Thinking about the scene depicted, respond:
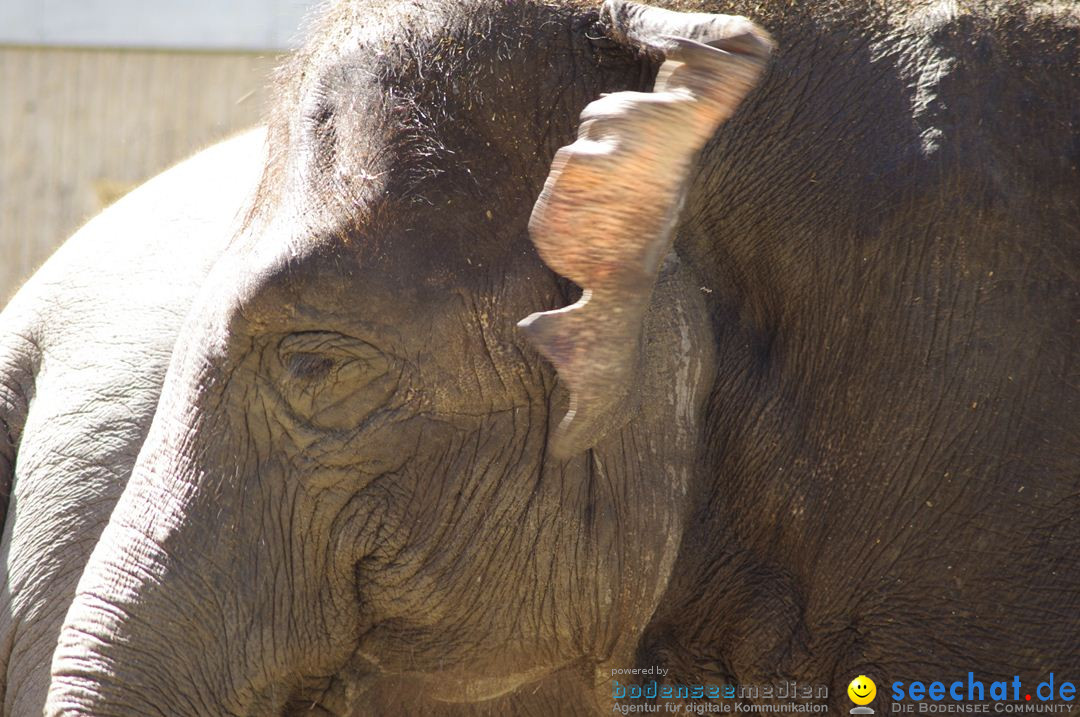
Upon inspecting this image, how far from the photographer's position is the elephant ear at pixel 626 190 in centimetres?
205

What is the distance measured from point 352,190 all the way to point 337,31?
0.33 metres

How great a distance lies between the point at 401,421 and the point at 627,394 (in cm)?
36

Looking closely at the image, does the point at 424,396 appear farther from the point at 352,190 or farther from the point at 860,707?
the point at 860,707

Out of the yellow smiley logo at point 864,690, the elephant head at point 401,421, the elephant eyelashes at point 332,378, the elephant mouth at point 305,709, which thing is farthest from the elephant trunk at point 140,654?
the yellow smiley logo at point 864,690

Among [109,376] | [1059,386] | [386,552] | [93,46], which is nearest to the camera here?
[1059,386]

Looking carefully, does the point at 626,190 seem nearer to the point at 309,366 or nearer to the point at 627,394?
the point at 627,394

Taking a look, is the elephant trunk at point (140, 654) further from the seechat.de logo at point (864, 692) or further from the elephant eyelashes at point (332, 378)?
the seechat.de logo at point (864, 692)

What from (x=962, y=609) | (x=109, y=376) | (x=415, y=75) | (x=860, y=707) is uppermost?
(x=415, y=75)

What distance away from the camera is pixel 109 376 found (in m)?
3.26

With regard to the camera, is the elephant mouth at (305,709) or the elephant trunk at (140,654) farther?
the elephant mouth at (305,709)

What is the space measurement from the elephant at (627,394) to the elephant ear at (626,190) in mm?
80

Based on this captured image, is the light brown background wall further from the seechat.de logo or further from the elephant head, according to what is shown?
the seechat.de logo

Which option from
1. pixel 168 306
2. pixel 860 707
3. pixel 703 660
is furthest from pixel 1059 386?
pixel 168 306

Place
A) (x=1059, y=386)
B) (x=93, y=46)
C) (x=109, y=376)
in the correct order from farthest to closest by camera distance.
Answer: (x=93, y=46) < (x=109, y=376) < (x=1059, y=386)
